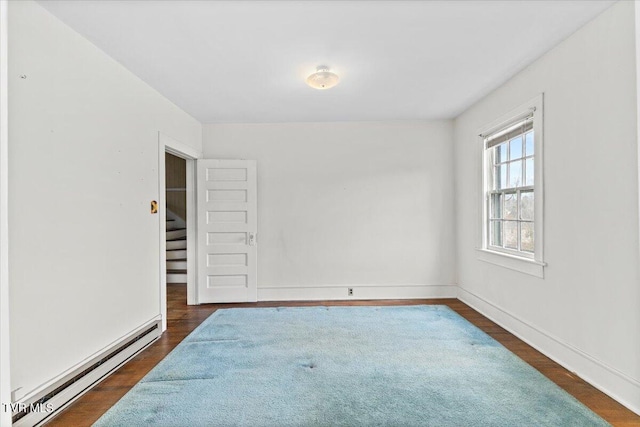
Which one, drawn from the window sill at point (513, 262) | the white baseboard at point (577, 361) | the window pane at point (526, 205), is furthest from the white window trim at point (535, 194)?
the white baseboard at point (577, 361)

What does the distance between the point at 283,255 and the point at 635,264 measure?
3.76 meters

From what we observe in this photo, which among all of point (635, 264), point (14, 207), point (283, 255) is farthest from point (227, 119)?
point (635, 264)

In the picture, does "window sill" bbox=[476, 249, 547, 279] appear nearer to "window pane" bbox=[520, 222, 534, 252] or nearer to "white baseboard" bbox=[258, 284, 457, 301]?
"window pane" bbox=[520, 222, 534, 252]

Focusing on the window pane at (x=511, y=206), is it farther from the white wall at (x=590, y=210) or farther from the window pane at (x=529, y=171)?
the white wall at (x=590, y=210)

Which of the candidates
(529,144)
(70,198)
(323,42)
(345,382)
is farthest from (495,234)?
(70,198)

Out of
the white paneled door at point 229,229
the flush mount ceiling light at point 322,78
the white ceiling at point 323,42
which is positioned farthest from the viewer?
the white paneled door at point 229,229

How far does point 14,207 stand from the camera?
1909 mm

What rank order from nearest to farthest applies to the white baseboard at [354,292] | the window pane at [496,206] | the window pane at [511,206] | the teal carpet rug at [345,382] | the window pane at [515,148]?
the teal carpet rug at [345,382] < the window pane at [515,148] < the window pane at [511,206] < the window pane at [496,206] < the white baseboard at [354,292]

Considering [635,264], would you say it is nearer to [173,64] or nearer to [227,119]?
[173,64]

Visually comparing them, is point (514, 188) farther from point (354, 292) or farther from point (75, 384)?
point (75, 384)

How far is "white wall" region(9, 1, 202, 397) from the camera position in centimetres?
197

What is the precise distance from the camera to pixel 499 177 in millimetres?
3869

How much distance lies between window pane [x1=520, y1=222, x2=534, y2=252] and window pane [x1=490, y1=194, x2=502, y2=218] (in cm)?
47

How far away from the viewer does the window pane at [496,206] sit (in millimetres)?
3851
